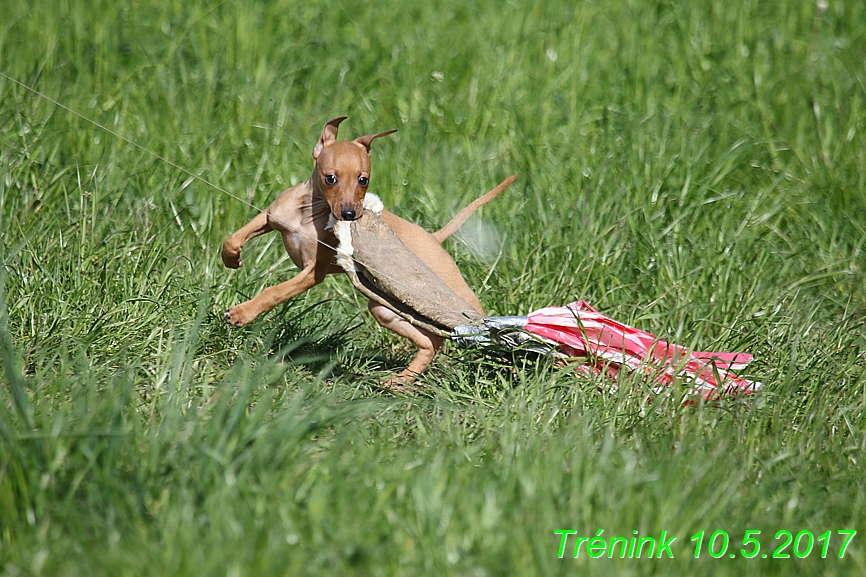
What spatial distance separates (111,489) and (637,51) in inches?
180

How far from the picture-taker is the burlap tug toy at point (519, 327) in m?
3.32

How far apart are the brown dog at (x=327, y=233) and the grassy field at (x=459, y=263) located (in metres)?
0.19

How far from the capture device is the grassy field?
93.7 inches

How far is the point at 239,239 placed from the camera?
344 centimetres

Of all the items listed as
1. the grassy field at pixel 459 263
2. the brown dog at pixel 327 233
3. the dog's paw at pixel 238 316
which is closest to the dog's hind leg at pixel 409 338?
the brown dog at pixel 327 233

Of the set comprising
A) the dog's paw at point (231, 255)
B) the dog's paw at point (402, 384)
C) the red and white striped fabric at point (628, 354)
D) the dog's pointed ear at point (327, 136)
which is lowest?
the dog's paw at point (402, 384)

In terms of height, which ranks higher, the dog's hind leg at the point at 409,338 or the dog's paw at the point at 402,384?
the dog's hind leg at the point at 409,338

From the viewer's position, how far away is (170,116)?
516 cm

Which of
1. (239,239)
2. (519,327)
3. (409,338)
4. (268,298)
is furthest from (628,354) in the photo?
(239,239)

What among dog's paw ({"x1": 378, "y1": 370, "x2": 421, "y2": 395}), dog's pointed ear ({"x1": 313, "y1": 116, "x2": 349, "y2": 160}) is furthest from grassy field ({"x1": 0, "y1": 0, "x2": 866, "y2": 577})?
dog's pointed ear ({"x1": 313, "y1": 116, "x2": 349, "y2": 160})

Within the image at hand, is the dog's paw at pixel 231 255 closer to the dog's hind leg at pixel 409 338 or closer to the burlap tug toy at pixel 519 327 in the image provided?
the burlap tug toy at pixel 519 327

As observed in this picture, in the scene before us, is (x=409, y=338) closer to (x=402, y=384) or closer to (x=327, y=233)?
(x=402, y=384)

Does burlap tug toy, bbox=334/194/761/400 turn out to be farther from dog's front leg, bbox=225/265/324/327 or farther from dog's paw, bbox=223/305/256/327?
dog's paw, bbox=223/305/256/327

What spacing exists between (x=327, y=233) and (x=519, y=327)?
2.59 ft
